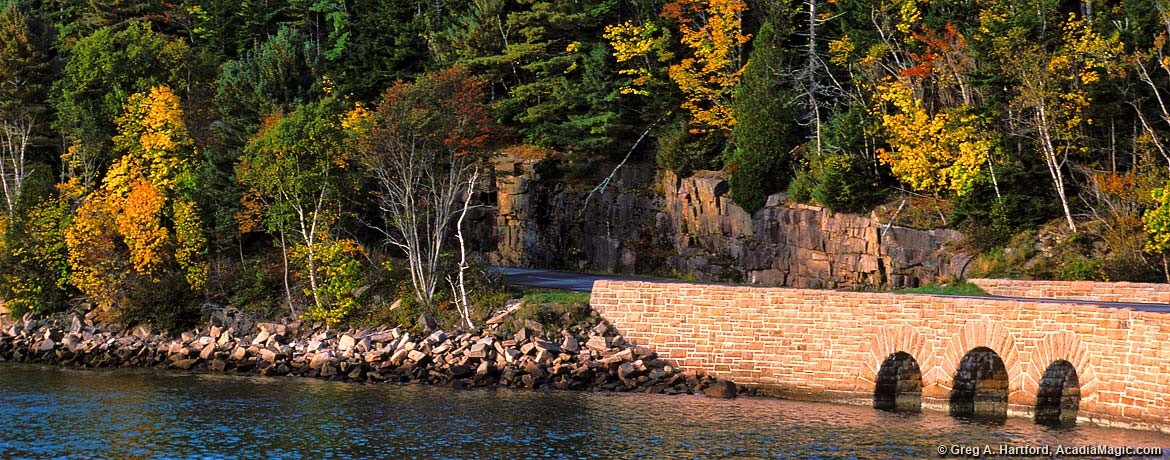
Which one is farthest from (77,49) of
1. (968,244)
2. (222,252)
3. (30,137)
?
(968,244)

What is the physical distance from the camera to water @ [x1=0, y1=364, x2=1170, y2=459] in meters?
28.8

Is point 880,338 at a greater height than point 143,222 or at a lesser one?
lesser

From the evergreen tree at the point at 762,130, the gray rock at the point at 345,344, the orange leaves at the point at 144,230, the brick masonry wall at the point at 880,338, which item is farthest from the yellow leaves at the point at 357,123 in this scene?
the evergreen tree at the point at 762,130

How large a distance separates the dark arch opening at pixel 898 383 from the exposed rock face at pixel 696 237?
11.3m

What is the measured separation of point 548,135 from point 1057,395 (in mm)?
30976

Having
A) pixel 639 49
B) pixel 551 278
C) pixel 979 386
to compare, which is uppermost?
pixel 639 49

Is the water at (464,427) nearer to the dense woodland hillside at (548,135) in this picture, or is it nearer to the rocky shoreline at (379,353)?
the rocky shoreline at (379,353)

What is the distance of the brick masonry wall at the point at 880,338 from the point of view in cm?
2859

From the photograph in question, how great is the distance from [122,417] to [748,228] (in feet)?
81.3

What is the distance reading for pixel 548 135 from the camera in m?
58.6

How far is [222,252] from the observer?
2039 inches

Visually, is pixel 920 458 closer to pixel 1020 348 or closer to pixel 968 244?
pixel 1020 348

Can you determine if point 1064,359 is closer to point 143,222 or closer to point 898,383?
point 898,383

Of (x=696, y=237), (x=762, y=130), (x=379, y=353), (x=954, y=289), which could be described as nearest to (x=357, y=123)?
(x=379, y=353)
